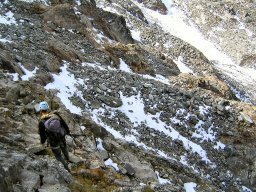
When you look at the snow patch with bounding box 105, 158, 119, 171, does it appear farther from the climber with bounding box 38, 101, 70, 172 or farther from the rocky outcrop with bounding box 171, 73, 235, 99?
the rocky outcrop with bounding box 171, 73, 235, 99

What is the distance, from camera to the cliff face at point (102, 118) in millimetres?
13922

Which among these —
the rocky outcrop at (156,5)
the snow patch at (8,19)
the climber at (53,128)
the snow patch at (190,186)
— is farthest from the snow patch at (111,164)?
the rocky outcrop at (156,5)

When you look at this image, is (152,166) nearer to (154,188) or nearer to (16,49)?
(154,188)

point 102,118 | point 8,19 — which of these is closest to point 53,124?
point 102,118

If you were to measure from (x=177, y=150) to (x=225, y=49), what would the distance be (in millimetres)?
55679

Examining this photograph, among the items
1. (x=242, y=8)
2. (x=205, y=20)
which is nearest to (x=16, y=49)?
(x=205, y=20)

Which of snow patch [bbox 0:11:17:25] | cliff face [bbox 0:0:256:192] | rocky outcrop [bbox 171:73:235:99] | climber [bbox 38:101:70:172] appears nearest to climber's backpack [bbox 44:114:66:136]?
climber [bbox 38:101:70:172]

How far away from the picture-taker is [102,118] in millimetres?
23203

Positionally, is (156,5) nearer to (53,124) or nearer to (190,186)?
(190,186)

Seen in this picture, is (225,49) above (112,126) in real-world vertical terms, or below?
below

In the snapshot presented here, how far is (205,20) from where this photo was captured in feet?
272

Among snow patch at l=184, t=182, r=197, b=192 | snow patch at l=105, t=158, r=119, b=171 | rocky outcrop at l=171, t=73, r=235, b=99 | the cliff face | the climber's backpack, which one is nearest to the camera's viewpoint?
the climber's backpack

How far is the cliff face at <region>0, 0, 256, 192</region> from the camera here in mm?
13922

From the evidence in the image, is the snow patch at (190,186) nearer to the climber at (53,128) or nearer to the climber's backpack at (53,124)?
the climber at (53,128)
